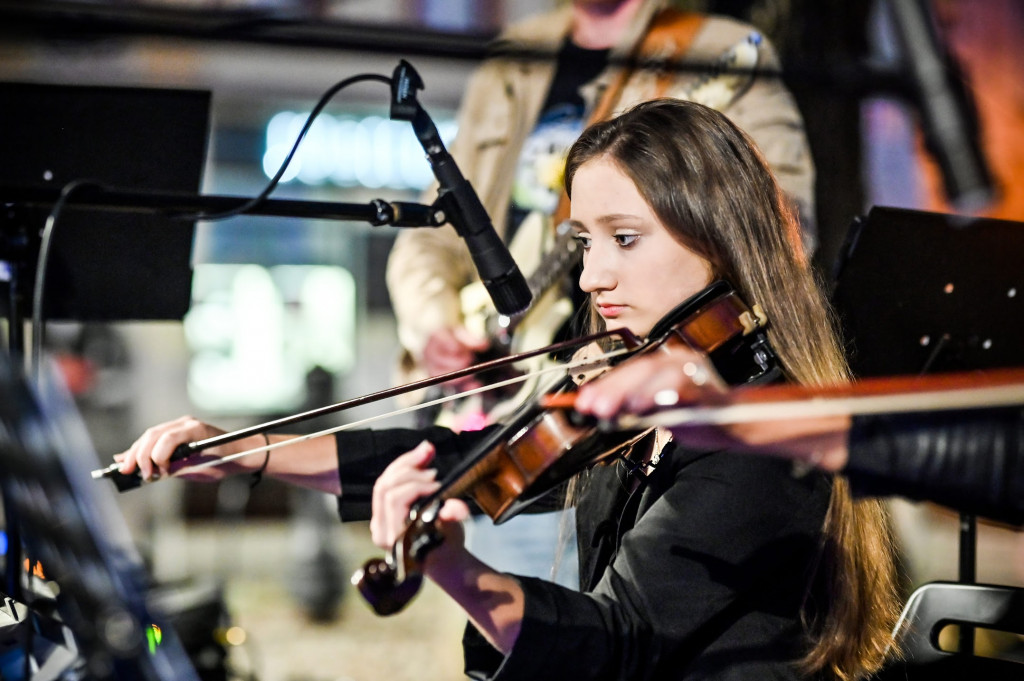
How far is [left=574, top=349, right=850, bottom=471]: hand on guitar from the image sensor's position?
0.90 metres

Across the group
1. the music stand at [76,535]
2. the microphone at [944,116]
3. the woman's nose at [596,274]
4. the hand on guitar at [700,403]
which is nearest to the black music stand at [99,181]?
the woman's nose at [596,274]

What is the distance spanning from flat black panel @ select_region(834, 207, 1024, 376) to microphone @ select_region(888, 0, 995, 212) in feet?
0.67

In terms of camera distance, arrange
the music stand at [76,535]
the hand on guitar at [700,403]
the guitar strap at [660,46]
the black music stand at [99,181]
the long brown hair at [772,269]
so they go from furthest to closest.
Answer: the guitar strap at [660,46] → the black music stand at [99,181] → the long brown hair at [772,269] → the hand on guitar at [700,403] → the music stand at [76,535]

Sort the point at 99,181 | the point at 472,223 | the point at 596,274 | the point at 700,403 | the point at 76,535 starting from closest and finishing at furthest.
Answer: the point at 76,535
the point at 700,403
the point at 596,274
the point at 472,223
the point at 99,181

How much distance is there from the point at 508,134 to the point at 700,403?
1784 mm

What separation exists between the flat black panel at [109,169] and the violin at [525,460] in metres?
0.85

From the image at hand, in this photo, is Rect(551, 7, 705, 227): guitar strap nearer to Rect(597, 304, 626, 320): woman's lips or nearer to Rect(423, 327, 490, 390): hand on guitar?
Rect(423, 327, 490, 390): hand on guitar

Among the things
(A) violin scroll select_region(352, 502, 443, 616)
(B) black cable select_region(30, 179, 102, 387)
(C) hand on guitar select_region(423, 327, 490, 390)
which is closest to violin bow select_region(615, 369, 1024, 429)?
(A) violin scroll select_region(352, 502, 443, 616)

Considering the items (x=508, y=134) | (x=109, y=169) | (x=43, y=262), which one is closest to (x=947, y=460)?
(x=43, y=262)

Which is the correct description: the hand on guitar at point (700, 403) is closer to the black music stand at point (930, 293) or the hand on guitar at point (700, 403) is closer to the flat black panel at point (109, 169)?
the black music stand at point (930, 293)

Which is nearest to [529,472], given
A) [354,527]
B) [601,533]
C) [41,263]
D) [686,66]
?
[601,533]

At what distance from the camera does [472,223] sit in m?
1.44

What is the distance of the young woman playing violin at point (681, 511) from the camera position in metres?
1.03

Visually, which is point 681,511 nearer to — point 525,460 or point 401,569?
point 525,460
